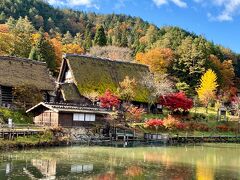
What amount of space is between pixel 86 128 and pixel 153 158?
404 inches

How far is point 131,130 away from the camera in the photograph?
143ft

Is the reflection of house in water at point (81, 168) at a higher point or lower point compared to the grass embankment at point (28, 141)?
lower

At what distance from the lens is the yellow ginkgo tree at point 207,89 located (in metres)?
64.9

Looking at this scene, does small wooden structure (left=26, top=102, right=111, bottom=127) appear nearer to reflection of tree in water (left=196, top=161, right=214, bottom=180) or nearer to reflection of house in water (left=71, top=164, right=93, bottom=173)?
reflection of house in water (left=71, top=164, right=93, bottom=173)

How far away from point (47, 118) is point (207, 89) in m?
33.6

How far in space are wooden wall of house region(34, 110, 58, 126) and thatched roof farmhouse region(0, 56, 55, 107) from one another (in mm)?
4523

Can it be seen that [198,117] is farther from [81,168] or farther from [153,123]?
[81,168]

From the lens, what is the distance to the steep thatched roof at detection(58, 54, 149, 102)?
51125mm

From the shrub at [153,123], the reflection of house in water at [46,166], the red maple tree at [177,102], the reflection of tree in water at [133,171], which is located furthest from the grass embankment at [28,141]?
the red maple tree at [177,102]

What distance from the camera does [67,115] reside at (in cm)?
3969

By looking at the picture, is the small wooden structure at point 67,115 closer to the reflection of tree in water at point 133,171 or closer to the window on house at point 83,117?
the window on house at point 83,117

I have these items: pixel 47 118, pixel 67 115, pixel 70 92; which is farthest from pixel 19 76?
pixel 67 115

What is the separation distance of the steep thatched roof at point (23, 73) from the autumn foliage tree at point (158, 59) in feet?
82.4

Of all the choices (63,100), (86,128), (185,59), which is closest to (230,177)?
(86,128)
